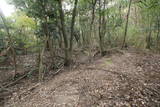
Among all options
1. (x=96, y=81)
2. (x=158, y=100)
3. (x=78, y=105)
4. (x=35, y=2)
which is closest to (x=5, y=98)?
(x=78, y=105)

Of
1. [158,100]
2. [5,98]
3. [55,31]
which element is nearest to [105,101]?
[158,100]

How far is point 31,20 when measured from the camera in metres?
8.00

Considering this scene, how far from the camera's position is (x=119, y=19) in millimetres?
11023

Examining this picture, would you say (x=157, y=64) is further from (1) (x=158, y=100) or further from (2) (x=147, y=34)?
(2) (x=147, y=34)

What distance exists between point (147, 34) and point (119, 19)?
111 inches

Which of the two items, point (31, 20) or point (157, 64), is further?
point (31, 20)

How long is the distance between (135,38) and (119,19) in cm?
237

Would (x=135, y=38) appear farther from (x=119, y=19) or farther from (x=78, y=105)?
(x=78, y=105)

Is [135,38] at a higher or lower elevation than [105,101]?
higher

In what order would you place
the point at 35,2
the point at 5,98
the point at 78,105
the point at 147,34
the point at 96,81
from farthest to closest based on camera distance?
the point at 147,34, the point at 35,2, the point at 5,98, the point at 96,81, the point at 78,105

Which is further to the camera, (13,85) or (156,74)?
(13,85)

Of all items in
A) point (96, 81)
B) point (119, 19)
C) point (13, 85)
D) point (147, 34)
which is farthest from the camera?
point (119, 19)

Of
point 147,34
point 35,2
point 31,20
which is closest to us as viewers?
point 35,2

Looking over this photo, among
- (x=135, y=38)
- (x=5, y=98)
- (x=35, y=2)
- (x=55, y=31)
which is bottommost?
(x=5, y=98)
